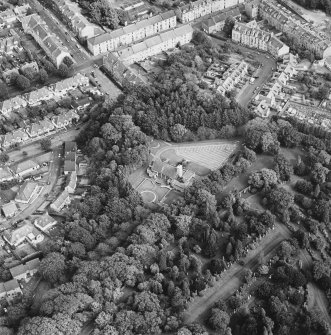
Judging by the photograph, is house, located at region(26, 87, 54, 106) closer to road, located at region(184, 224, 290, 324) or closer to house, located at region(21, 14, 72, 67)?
house, located at region(21, 14, 72, 67)

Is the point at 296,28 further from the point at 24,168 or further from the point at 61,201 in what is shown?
the point at 61,201

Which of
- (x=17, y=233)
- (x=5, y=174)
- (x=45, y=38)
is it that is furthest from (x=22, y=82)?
(x=17, y=233)

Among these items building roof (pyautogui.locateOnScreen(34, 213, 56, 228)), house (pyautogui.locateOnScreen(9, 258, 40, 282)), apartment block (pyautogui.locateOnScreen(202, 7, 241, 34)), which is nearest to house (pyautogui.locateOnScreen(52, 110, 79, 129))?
building roof (pyautogui.locateOnScreen(34, 213, 56, 228))

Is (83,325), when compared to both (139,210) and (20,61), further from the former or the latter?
(20,61)

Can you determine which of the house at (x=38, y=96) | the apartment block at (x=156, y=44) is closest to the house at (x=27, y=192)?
the house at (x=38, y=96)

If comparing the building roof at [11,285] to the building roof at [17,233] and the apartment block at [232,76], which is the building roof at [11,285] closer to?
the building roof at [17,233]
